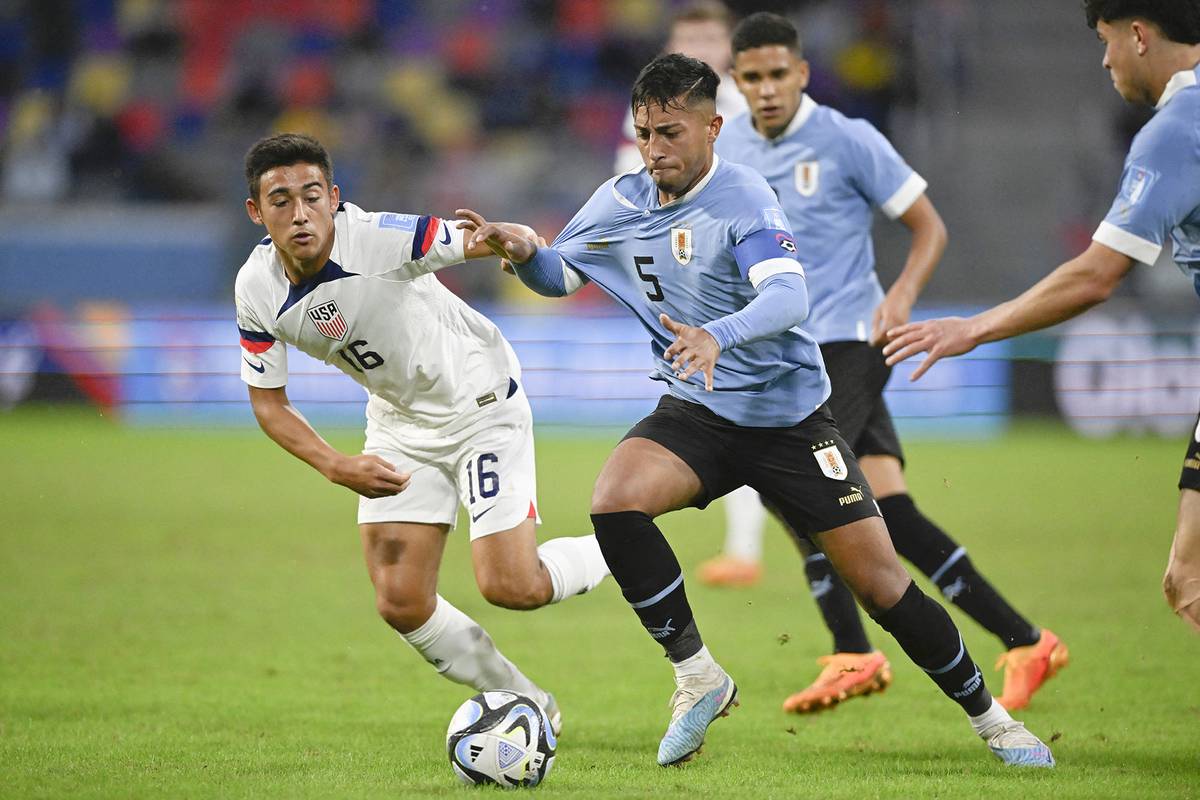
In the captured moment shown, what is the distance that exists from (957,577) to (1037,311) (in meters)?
1.87

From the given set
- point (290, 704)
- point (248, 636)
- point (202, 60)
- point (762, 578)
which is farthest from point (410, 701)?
point (202, 60)

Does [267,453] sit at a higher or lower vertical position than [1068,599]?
lower

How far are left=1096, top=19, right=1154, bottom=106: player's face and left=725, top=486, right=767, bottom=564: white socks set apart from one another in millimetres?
4568

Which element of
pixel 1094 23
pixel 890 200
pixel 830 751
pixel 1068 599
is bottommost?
pixel 1068 599

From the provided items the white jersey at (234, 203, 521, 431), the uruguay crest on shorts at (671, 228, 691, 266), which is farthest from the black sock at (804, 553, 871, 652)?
the uruguay crest on shorts at (671, 228, 691, 266)

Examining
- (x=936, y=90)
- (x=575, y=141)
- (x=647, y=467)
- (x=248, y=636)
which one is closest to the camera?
(x=647, y=467)

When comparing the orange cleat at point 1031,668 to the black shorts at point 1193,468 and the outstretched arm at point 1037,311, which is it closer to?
the black shorts at point 1193,468

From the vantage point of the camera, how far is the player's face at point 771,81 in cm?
619

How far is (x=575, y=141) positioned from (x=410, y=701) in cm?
1509

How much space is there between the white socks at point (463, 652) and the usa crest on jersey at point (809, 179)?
→ 2.28 m

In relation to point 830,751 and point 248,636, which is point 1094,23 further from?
point 248,636

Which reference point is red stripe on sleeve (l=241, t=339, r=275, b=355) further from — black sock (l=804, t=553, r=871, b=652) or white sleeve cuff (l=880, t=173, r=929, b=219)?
white sleeve cuff (l=880, t=173, r=929, b=219)

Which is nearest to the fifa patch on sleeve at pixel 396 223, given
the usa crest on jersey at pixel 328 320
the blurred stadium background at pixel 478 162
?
the usa crest on jersey at pixel 328 320

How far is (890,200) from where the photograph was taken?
6223mm
